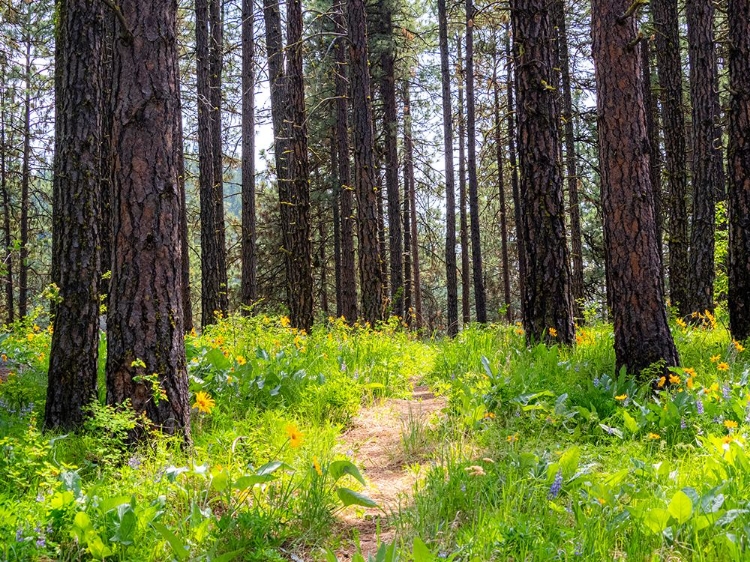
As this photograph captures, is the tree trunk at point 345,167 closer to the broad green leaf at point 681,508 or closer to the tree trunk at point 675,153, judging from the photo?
the tree trunk at point 675,153

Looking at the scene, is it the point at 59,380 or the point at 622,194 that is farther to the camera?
the point at 622,194

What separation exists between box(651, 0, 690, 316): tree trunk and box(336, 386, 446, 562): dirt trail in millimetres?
9053

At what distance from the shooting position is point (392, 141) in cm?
1794

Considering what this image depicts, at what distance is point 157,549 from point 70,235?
306cm

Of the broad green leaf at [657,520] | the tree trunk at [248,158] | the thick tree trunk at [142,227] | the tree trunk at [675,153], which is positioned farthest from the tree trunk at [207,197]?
the broad green leaf at [657,520]

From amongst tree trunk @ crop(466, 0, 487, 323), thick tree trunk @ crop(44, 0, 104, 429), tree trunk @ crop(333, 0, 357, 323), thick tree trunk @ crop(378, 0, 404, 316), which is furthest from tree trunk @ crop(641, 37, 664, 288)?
thick tree trunk @ crop(44, 0, 104, 429)

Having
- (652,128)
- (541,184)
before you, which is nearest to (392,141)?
(652,128)

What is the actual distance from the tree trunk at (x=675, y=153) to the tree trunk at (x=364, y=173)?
6531 mm

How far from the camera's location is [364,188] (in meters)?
10.9

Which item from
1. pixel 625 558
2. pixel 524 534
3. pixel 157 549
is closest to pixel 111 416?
pixel 157 549

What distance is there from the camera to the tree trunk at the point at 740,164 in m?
6.95

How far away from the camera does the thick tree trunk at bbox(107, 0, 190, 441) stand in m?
3.79

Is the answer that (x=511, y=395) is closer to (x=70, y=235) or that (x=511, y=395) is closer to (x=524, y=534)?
(x=524, y=534)

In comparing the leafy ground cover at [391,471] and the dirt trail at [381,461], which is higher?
the leafy ground cover at [391,471]
